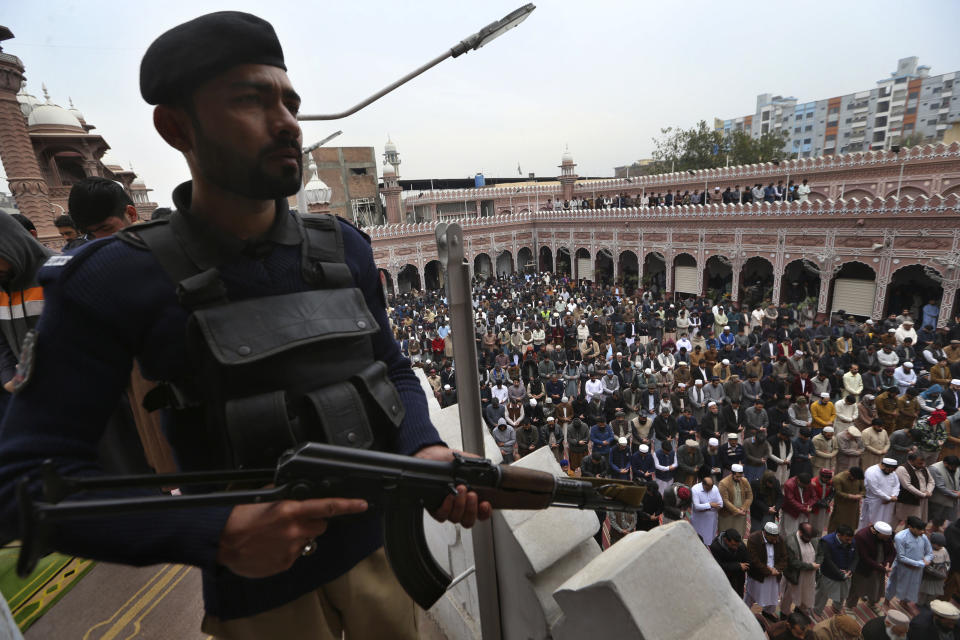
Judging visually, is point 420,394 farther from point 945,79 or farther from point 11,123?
point 945,79

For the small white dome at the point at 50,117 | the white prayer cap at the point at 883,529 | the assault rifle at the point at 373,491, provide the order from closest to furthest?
the assault rifle at the point at 373,491
the white prayer cap at the point at 883,529
the small white dome at the point at 50,117

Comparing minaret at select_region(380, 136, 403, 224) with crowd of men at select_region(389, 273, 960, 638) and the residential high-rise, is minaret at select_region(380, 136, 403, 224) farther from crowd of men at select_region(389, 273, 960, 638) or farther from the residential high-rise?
the residential high-rise

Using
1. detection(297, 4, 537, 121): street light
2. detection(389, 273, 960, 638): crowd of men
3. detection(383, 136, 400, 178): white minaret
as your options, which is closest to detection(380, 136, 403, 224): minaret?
detection(383, 136, 400, 178): white minaret

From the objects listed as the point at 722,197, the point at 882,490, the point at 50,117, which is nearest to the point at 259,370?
the point at 882,490

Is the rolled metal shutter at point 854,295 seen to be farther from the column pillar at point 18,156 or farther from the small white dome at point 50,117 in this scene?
the small white dome at point 50,117

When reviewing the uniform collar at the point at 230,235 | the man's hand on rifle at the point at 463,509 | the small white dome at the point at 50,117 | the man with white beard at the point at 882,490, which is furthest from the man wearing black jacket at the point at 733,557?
the small white dome at the point at 50,117

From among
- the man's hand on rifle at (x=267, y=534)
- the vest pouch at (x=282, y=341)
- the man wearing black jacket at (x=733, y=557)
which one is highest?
the vest pouch at (x=282, y=341)

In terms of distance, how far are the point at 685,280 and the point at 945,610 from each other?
20.5 m

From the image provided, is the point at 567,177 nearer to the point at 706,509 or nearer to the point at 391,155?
the point at 391,155

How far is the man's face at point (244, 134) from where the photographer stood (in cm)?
111

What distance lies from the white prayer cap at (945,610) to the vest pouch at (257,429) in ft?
18.2

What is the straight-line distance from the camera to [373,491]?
3.75 feet

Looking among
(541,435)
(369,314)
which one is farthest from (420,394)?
(541,435)

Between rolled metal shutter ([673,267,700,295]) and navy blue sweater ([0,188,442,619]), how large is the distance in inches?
927
